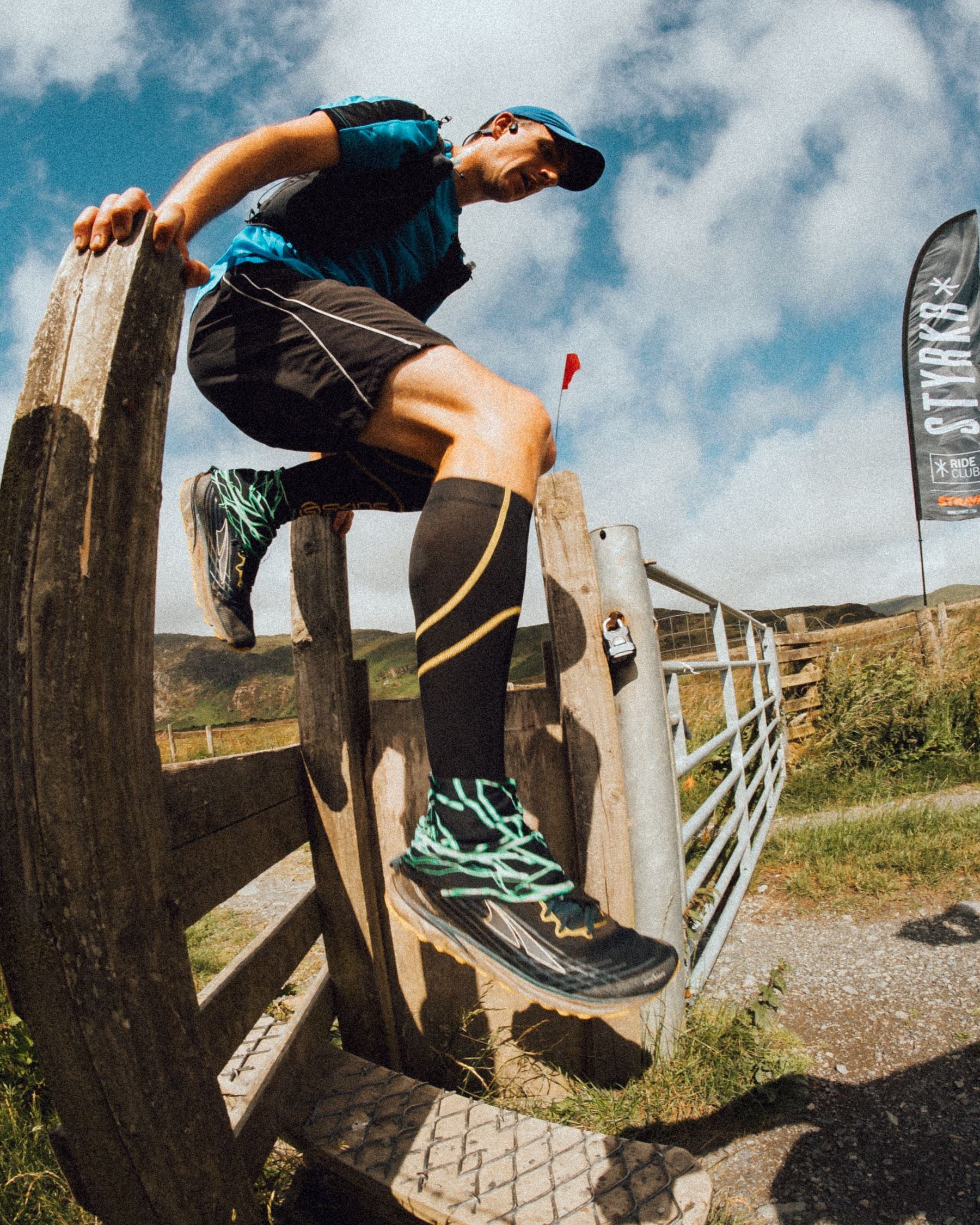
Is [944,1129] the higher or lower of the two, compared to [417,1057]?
lower

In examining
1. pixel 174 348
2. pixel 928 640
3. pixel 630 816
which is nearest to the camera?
pixel 174 348

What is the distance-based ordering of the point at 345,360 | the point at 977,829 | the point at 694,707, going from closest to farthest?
the point at 345,360
the point at 977,829
the point at 694,707

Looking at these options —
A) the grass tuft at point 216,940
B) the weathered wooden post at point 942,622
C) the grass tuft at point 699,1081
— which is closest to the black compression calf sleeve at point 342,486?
the grass tuft at point 699,1081

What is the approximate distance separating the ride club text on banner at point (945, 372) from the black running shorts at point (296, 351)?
11.4 meters

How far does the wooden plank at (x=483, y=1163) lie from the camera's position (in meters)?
1.07

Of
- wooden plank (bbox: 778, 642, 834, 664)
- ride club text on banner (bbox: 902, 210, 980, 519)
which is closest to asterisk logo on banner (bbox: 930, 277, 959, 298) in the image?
ride club text on banner (bbox: 902, 210, 980, 519)

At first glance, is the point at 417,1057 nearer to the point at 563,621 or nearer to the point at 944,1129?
the point at 563,621

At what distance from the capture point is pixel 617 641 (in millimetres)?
1702

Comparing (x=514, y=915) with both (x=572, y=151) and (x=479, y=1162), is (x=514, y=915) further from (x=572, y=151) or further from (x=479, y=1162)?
(x=572, y=151)

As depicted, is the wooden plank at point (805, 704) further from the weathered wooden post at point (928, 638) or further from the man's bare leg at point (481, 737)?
the man's bare leg at point (481, 737)

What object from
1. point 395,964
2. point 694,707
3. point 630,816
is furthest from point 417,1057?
point 694,707

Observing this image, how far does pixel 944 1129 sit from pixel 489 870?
1.60 meters

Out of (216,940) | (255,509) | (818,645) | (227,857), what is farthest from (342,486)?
(818,645)

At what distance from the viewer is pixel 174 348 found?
927 mm
